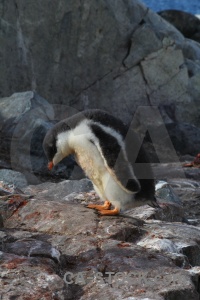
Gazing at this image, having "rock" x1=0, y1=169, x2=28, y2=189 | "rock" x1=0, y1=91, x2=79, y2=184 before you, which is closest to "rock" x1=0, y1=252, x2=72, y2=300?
"rock" x1=0, y1=169, x2=28, y2=189

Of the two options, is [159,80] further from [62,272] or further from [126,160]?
[62,272]

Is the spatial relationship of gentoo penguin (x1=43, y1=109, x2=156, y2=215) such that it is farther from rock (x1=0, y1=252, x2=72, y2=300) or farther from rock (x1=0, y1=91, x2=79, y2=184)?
rock (x1=0, y1=91, x2=79, y2=184)

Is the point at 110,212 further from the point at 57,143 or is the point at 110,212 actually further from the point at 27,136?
the point at 27,136

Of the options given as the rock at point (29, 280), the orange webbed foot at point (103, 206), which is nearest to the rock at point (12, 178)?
the orange webbed foot at point (103, 206)

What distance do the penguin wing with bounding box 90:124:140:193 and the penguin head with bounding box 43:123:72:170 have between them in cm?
30

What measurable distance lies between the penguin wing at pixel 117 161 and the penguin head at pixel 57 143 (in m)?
0.30

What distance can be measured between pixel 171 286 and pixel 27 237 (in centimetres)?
103

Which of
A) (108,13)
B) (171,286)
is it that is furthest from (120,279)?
(108,13)

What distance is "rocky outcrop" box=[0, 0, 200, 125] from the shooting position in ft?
48.0

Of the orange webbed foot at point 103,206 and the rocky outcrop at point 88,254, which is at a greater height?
the rocky outcrop at point 88,254

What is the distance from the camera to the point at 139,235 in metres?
4.29

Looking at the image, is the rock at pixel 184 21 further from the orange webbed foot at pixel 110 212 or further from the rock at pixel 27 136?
the orange webbed foot at pixel 110 212

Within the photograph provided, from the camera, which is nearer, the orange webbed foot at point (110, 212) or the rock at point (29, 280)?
the rock at point (29, 280)

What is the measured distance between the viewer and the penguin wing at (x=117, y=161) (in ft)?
15.1
